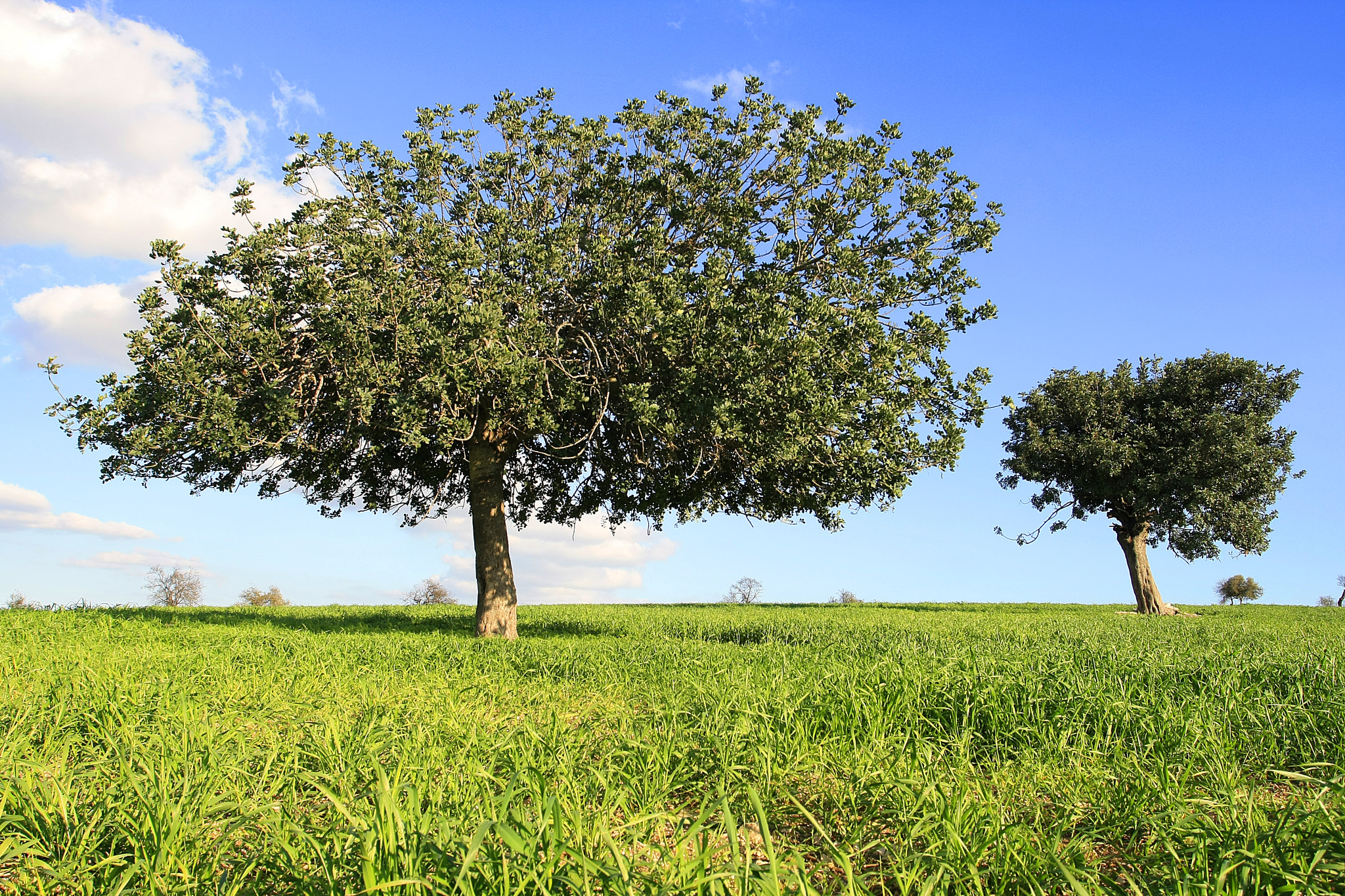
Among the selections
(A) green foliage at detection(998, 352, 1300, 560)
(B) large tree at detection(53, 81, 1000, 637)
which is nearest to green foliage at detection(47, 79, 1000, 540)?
(B) large tree at detection(53, 81, 1000, 637)

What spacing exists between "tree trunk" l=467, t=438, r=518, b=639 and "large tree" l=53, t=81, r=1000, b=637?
11.1 inches

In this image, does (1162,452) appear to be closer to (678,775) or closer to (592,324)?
(592,324)

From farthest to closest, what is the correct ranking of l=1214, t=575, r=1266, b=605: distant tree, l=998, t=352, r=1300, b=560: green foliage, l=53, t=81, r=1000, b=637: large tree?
l=1214, t=575, r=1266, b=605: distant tree
l=998, t=352, r=1300, b=560: green foliage
l=53, t=81, r=1000, b=637: large tree

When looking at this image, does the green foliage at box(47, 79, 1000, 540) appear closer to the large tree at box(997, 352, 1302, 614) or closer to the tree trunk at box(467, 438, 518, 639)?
the tree trunk at box(467, 438, 518, 639)

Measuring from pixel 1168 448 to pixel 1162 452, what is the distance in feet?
0.93

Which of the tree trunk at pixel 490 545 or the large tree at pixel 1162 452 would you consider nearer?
the tree trunk at pixel 490 545

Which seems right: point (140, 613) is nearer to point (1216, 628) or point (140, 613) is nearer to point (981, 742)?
point (981, 742)

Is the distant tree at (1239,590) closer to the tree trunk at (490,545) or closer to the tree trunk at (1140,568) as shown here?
the tree trunk at (1140,568)

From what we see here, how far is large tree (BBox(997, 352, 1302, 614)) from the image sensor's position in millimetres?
33219

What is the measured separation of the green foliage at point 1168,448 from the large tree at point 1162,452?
0.17ft

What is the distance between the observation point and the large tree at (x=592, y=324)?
1484 cm

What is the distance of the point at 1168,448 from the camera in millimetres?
33781

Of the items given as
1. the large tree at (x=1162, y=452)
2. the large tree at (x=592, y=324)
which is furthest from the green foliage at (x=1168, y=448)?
the large tree at (x=592, y=324)

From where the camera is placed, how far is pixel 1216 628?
2062cm
